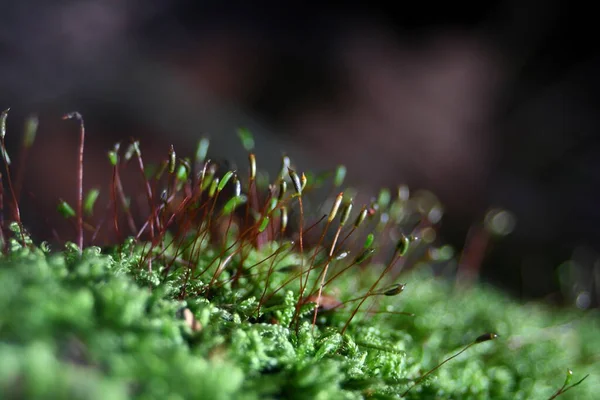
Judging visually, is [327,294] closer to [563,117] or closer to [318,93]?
[318,93]

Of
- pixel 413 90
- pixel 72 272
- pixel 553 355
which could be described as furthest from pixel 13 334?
pixel 413 90

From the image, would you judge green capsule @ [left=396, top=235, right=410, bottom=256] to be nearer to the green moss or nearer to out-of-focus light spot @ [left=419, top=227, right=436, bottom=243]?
the green moss

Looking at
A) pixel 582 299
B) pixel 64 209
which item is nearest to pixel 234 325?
pixel 64 209

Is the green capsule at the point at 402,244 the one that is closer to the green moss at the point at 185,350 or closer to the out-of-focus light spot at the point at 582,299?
the green moss at the point at 185,350

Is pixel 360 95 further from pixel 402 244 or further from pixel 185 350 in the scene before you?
pixel 185 350

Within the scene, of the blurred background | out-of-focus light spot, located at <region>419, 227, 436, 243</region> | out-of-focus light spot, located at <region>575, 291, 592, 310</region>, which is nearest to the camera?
out-of-focus light spot, located at <region>419, 227, 436, 243</region>

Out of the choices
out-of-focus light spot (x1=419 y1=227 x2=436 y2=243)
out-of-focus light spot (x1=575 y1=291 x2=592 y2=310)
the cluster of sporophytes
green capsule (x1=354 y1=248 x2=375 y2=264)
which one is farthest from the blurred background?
green capsule (x1=354 y1=248 x2=375 y2=264)
